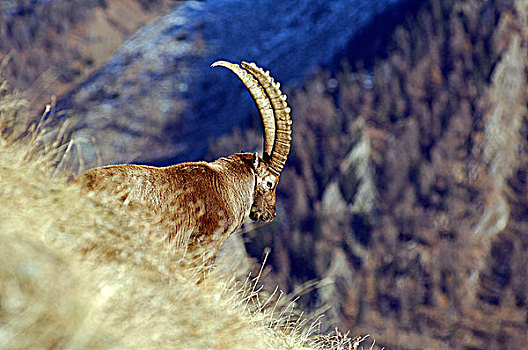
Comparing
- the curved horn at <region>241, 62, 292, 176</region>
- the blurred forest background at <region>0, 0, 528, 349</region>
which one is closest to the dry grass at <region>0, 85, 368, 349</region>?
the curved horn at <region>241, 62, 292, 176</region>

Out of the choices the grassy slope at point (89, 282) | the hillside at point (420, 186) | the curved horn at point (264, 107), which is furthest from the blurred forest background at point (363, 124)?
the grassy slope at point (89, 282)

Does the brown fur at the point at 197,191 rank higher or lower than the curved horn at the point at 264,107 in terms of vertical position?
lower

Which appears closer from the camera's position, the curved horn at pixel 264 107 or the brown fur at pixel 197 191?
the brown fur at pixel 197 191

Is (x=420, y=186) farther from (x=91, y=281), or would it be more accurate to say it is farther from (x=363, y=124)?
(x=91, y=281)

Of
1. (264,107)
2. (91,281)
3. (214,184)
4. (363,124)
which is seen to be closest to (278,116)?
(264,107)

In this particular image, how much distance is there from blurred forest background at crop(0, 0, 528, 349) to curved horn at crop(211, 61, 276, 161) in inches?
1925

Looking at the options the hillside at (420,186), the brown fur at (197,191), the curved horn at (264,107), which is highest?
the curved horn at (264,107)

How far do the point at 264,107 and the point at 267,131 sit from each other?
11.7 inches

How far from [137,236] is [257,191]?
288 centimetres

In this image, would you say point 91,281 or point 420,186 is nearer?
point 91,281

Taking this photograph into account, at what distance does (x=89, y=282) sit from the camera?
136 inches

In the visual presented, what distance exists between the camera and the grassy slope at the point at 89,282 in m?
3.00

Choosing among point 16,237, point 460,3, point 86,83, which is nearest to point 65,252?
point 16,237

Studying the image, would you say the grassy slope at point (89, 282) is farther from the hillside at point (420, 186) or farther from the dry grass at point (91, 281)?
the hillside at point (420, 186)
